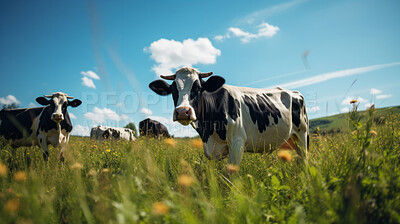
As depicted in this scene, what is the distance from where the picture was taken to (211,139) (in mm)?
3785

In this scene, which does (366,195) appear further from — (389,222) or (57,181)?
(57,181)

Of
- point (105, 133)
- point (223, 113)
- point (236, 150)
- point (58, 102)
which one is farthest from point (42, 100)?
point (105, 133)

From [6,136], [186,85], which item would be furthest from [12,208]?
[6,136]

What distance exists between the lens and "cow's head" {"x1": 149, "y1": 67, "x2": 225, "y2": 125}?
3.14 m

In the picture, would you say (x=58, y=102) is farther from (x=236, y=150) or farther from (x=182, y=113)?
(x=236, y=150)

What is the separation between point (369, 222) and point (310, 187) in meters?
0.39

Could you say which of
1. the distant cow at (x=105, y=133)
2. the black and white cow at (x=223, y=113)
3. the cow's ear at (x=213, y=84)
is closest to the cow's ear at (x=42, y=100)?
the black and white cow at (x=223, y=113)

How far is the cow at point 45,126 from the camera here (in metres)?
6.51

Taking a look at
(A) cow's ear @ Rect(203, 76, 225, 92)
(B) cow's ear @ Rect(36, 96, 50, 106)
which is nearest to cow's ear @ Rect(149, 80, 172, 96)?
(A) cow's ear @ Rect(203, 76, 225, 92)

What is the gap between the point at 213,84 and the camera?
12.6ft

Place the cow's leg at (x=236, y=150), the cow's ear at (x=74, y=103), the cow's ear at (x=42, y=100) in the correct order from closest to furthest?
the cow's leg at (x=236, y=150)
the cow's ear at (x=42, y=100)
the cow's ear at (x=74, y=103)

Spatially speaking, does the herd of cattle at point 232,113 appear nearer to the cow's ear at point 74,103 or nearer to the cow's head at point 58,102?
the cow's head at point 58,102

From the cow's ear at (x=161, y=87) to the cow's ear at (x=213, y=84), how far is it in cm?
74

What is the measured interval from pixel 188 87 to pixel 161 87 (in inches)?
32.6
